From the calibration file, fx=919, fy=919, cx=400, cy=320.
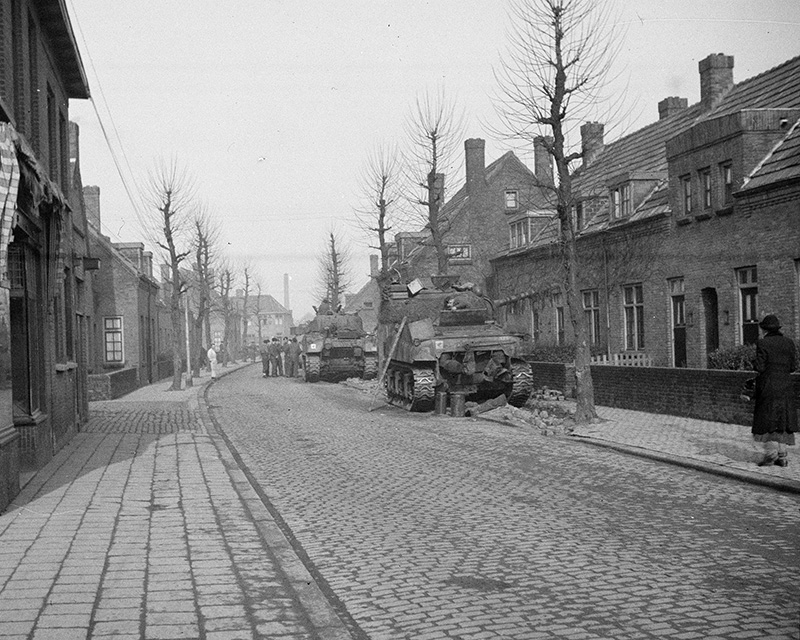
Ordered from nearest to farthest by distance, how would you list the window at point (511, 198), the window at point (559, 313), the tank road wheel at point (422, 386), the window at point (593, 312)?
the tank road wheel at point (422, 386)
the window at point (593, 312)
the window at point (559, 313)
the window at point (511, 198)

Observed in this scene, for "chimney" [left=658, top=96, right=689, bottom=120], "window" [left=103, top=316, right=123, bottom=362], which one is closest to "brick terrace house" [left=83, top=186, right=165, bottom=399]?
"window" [left=103, top=316, right=123, bottom=362]

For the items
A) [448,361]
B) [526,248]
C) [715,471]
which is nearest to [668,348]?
[448,361]

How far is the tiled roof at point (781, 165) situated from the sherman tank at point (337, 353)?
646 inches

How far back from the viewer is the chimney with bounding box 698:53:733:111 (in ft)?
88.1

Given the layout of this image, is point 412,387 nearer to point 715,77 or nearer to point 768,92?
point 768,92

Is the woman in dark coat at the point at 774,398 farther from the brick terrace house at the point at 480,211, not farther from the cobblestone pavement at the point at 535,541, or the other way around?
the brick terrace house at the point at 480,211

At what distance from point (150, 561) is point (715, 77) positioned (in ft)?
81.3

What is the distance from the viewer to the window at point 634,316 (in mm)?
26516

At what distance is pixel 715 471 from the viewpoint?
10516 millimetres

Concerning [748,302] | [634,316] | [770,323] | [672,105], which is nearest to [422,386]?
[748,302]

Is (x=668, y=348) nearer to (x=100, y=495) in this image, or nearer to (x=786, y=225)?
(x=786, y=225)

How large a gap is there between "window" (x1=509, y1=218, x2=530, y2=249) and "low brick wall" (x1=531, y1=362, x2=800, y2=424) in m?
14.7

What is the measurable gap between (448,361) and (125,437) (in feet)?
22.4

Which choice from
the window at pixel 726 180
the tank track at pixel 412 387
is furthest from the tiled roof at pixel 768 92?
the tank track at pixel 412 387
